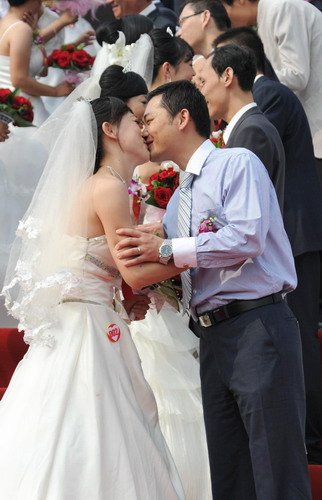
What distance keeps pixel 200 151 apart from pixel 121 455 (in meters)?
1.22

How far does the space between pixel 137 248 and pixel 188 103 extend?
0.69 meters

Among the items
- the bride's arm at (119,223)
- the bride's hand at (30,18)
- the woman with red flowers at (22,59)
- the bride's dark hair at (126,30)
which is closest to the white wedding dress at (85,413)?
the bride's arm at (119,223)

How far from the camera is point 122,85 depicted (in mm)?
4215

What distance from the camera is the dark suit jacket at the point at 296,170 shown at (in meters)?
4.41

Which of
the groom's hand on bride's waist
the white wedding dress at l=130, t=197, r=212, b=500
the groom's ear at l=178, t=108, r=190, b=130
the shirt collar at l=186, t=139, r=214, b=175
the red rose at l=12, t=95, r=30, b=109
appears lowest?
the white wedding dress at l=130, t=197, r=212, b=500

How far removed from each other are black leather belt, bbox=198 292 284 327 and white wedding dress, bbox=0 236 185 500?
1.27ft

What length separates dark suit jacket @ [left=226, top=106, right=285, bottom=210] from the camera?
379 centimetres

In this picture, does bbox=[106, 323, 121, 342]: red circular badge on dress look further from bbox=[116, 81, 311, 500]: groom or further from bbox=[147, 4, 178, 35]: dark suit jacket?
bbox=[147, 4, 178, 35]: dark suit jacket

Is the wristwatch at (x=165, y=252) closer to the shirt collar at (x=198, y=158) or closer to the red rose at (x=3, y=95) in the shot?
the shirt collar at (x=198, y=158)

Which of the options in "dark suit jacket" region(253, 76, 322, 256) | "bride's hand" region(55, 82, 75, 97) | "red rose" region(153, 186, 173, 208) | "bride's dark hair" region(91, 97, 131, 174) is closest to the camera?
"bride's dark hair" region(91, 97, 131, 174)

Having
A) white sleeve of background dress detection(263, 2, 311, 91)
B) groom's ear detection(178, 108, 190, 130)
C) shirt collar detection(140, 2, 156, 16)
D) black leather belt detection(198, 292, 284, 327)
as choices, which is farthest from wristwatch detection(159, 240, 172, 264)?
shirt collar detection(140, 2, 156, 16)

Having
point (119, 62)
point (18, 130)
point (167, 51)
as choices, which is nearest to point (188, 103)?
point (167, 51)

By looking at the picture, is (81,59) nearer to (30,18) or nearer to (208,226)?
(30,18)

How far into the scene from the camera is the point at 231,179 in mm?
3141
